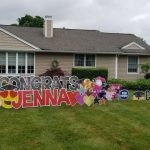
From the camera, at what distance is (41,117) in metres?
13.3

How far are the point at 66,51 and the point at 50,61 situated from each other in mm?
1446

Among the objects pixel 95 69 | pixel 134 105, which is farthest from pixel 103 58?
pixel 134 105

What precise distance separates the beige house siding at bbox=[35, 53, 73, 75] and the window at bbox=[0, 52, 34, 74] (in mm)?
466

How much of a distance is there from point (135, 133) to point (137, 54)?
21302 millimetres

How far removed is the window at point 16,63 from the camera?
27.1 m

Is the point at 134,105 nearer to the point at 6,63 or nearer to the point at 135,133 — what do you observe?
the point at 135,133

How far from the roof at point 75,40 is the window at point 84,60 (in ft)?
1.96

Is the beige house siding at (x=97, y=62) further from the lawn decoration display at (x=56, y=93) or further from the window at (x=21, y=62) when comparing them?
the lawn decoration display at (x=56, y=93)

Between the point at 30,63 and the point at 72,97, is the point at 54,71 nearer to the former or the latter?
the point at 30,63

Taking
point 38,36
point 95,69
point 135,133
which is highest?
point 38,36

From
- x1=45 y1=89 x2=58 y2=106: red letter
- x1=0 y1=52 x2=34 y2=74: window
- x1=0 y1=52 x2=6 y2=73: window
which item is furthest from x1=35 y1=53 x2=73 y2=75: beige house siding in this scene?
x1=45 y1=89 x2=58 y2=106: red letter

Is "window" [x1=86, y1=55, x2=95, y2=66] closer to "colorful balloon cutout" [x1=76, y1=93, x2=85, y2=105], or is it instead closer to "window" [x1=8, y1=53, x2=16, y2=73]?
"window" [x1=8, y1=53, x2=16, y2=73]

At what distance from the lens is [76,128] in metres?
11.7

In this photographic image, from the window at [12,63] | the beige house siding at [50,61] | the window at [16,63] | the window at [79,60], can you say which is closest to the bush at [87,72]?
the beige house siding at [50,61]
